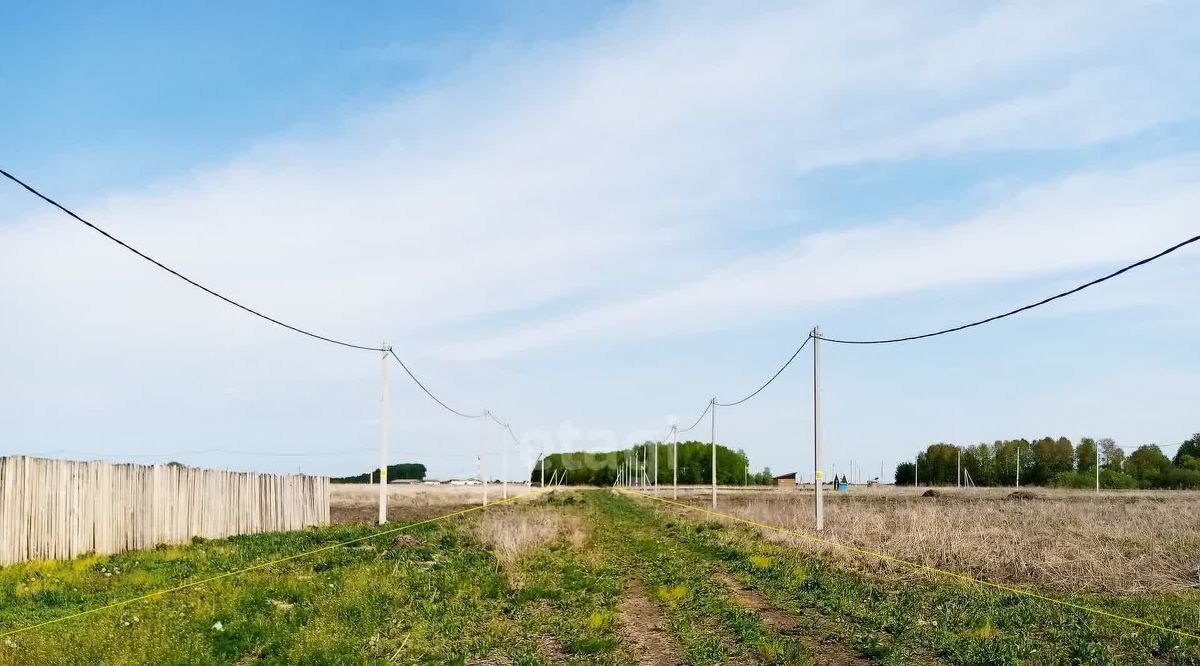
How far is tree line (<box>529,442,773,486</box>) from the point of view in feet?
547

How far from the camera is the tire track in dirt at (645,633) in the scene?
34.2 feet

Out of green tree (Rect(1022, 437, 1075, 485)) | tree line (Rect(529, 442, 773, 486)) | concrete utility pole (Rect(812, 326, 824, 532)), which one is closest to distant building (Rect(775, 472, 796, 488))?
tree line (Rect(529, 442, 773, 486))

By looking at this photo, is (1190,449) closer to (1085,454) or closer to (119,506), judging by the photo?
(1085,454)

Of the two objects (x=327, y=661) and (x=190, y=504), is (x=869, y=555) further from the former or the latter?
(x=190, y=504)

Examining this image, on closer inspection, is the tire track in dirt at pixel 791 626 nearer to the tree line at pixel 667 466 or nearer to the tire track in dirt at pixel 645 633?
the tire track in dirt at pixel 645 633

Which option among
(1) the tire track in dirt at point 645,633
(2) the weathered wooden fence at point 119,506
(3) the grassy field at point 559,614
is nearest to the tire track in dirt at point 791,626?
(3) the grassy field at point 559,614

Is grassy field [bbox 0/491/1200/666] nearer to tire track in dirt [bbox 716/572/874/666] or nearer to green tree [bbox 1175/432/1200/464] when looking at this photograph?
tire track in dirt [bbox 716/572/874/666]

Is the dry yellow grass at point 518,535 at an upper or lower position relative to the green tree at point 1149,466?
upper

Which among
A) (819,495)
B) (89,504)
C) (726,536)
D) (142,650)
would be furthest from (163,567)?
(819,495)

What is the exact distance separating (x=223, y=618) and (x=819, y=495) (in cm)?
1784

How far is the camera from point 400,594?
14.3m

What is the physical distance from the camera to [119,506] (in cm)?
2177

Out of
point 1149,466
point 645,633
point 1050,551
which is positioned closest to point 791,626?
point 645,633

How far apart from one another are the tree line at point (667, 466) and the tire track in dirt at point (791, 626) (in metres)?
148
